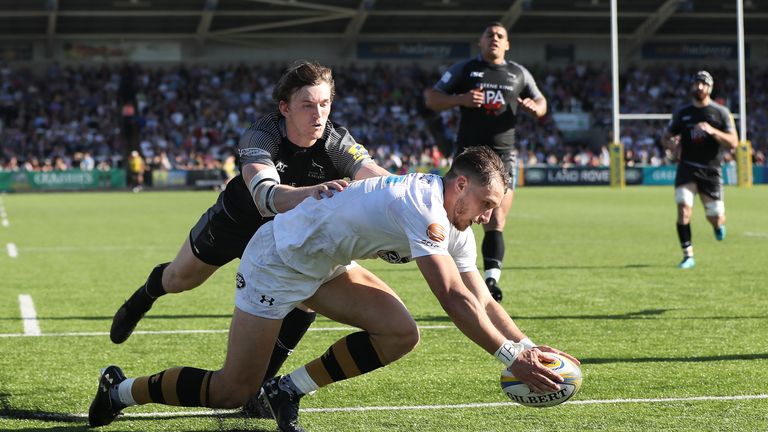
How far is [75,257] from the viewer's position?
51.2 ft

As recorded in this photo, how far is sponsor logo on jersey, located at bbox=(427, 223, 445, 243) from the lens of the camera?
13.8 ft

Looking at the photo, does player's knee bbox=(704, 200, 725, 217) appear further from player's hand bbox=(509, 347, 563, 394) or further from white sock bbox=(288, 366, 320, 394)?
player's hand bbox=(509, 347, 563, 394)

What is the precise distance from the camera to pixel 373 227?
4.50 metres

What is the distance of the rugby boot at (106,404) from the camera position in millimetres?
5141

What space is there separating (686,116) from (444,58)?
4316 cm

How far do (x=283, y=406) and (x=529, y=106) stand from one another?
541 cm

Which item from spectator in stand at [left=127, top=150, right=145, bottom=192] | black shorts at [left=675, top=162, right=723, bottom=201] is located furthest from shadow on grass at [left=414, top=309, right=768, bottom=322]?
spectator in stand at [left=127, top=150, right=145, bottom=192]

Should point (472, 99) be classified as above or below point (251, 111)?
above

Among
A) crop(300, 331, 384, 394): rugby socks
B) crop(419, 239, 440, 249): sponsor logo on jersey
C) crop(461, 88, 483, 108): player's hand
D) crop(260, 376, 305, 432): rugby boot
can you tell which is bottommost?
crop(260, 376, 305, 432): rugby boot

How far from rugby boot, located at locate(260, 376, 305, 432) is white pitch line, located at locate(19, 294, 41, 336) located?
3921mm

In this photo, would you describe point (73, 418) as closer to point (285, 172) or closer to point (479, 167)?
point (285, 172)

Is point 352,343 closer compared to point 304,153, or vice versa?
point 352,343

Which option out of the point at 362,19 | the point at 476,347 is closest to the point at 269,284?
the point at 476,347

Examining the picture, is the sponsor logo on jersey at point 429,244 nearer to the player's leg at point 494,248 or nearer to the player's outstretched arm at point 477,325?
the player's outstretched arm at point 477,325
